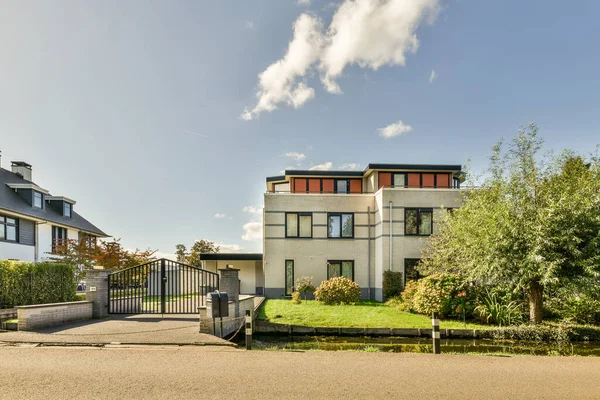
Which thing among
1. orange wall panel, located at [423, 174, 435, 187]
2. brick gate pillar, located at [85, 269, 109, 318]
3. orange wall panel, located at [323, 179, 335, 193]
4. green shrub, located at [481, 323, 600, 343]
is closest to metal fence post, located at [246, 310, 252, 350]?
brick gate pillar, located at [85, 269, 109, 318]

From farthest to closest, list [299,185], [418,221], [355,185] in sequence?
[355,185]
[299,185]
[418,221]

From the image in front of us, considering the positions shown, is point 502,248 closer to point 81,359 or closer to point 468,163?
point 468,163

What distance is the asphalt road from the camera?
572 cm

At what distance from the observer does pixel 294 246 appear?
2111cm

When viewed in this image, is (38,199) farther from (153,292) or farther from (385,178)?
(385,178)

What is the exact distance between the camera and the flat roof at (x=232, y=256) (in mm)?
24969

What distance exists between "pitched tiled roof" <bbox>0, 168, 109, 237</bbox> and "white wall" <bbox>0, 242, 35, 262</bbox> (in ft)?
6.80

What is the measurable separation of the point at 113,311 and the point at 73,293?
4.20 meters

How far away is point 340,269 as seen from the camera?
20984 mm

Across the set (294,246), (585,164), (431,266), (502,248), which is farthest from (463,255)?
(294,246)

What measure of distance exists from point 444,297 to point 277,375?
1007 centimetres

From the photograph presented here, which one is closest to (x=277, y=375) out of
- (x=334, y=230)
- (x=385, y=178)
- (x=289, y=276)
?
(x=289, y=276)

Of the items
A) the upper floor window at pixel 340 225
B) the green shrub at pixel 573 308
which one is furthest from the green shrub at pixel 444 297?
the upper floor window at pixel 340 225

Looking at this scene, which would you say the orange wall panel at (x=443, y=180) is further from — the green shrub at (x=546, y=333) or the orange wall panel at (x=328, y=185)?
the green shrub at (x=546, y=333)
